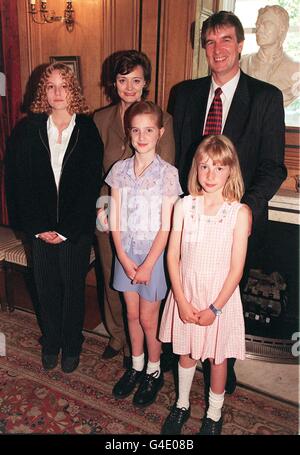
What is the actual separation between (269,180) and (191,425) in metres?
1.31

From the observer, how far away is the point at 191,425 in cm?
210

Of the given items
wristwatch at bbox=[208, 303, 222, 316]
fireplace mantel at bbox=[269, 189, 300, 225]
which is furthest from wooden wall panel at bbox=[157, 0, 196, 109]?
wristwatch at bbox=[208, 303, 222, 316]

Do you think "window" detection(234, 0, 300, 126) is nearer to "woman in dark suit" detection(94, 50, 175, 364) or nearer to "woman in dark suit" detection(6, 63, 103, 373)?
"woman in dark suit" detection(94, 50, 175, 364)

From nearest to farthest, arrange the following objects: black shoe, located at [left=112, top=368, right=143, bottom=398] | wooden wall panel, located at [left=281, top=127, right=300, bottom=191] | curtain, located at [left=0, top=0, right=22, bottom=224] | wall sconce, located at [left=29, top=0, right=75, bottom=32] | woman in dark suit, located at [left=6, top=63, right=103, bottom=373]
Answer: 1. woman in dark suit, located at [left=6, top=63, right=103, bottom=373]
2. black shoe, located at [left=112, top=368, right=143, bottom=398]
3. wooden wall panel, located at [left=281, top=127, right=300, bottom=191]
4. wall sconce, located at [left=29, top=0, right=75, bottom=32]
5. curtain, located at [left=0, top=0, right=22, bottom=224]

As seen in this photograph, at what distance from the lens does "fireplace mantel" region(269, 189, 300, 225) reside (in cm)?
265

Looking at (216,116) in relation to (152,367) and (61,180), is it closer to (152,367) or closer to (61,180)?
(61,180)

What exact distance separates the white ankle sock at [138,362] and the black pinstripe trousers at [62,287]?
410mm

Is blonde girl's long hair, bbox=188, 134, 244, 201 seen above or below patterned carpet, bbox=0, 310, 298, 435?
above

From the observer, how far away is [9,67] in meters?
→ 3.52

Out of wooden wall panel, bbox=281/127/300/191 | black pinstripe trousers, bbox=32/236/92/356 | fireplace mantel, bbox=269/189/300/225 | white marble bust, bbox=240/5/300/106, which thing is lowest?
black pinstripe trousers, bbox=32/236/92/356

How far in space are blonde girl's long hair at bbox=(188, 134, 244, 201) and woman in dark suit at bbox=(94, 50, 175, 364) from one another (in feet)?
1.12

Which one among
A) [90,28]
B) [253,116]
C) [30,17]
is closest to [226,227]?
[253,116]

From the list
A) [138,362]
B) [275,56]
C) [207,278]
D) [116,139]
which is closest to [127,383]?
[138,362]
